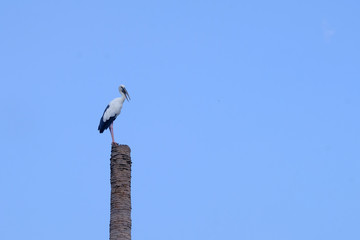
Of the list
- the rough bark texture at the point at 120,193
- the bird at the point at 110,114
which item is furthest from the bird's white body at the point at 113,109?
the rough bark texture at the point at 120,193

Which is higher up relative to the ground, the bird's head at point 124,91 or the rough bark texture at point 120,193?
the bird's head at point 124,91

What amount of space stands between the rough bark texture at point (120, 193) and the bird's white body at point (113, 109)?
8.21ft

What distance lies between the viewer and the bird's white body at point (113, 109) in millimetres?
23422

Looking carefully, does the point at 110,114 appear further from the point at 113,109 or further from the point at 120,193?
the point at 120,193

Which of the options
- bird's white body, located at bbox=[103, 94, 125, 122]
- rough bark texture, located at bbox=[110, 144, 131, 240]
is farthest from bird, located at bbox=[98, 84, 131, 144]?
rough bark texture, located at bbox=[110, 144, 131, 240]

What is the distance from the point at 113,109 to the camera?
2358 centimetres

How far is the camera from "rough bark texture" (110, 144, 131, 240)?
790 inches

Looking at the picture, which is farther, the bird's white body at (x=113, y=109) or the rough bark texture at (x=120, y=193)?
the bird's white body at (x=113, y=109)

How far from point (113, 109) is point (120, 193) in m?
4.13

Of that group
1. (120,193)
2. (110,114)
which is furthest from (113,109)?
(120,193)

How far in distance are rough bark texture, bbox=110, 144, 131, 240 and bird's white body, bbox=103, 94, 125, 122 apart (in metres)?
2.50

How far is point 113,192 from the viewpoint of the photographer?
20547mm

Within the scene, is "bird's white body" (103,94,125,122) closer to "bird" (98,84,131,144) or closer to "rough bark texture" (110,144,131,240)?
"bird" (98,84,131,144)

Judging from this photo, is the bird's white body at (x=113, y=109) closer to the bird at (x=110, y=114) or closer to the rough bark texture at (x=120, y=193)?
the bird at (x=110, y=114)
